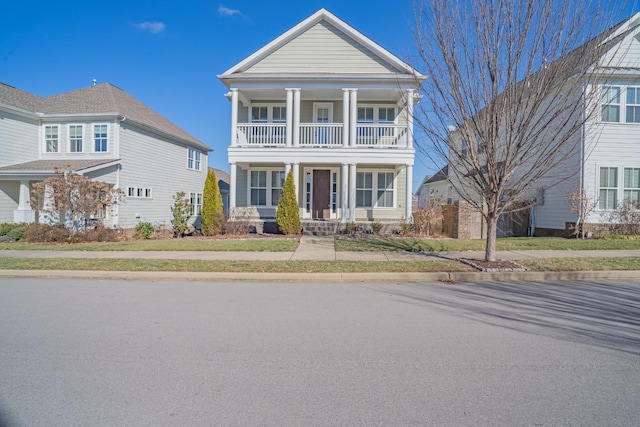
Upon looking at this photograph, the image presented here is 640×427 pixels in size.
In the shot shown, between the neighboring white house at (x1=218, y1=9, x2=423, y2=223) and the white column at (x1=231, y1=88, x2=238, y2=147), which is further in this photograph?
the white column at (x1=231, y1=88, x2=238, y2=147)

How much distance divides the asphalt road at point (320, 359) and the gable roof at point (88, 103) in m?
15.4

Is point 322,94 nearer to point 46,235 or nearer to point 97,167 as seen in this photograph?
point 97,167

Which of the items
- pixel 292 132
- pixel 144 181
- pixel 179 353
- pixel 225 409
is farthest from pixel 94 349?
pixel 144 181

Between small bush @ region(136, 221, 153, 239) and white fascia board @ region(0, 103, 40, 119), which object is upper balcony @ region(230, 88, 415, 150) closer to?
small bush @ region(136, 221, 153, 239)

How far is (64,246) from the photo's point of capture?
12.9 metres

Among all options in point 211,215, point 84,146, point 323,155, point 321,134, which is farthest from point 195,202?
point 323,155

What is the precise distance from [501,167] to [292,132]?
1064 centimetres

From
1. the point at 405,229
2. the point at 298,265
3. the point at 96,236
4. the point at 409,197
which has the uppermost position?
the point at 409,197

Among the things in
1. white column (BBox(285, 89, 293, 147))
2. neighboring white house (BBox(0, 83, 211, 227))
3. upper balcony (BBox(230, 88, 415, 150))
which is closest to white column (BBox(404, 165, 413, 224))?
upper balcony (BBox(230, 88, 415, 150))

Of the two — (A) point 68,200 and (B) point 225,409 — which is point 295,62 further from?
(B) point 225,409

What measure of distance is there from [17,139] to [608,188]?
2753cm

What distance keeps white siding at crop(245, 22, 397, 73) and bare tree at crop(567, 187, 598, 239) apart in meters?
9.92

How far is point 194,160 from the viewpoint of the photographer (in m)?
26.6

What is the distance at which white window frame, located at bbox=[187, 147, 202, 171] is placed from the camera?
25.9m
